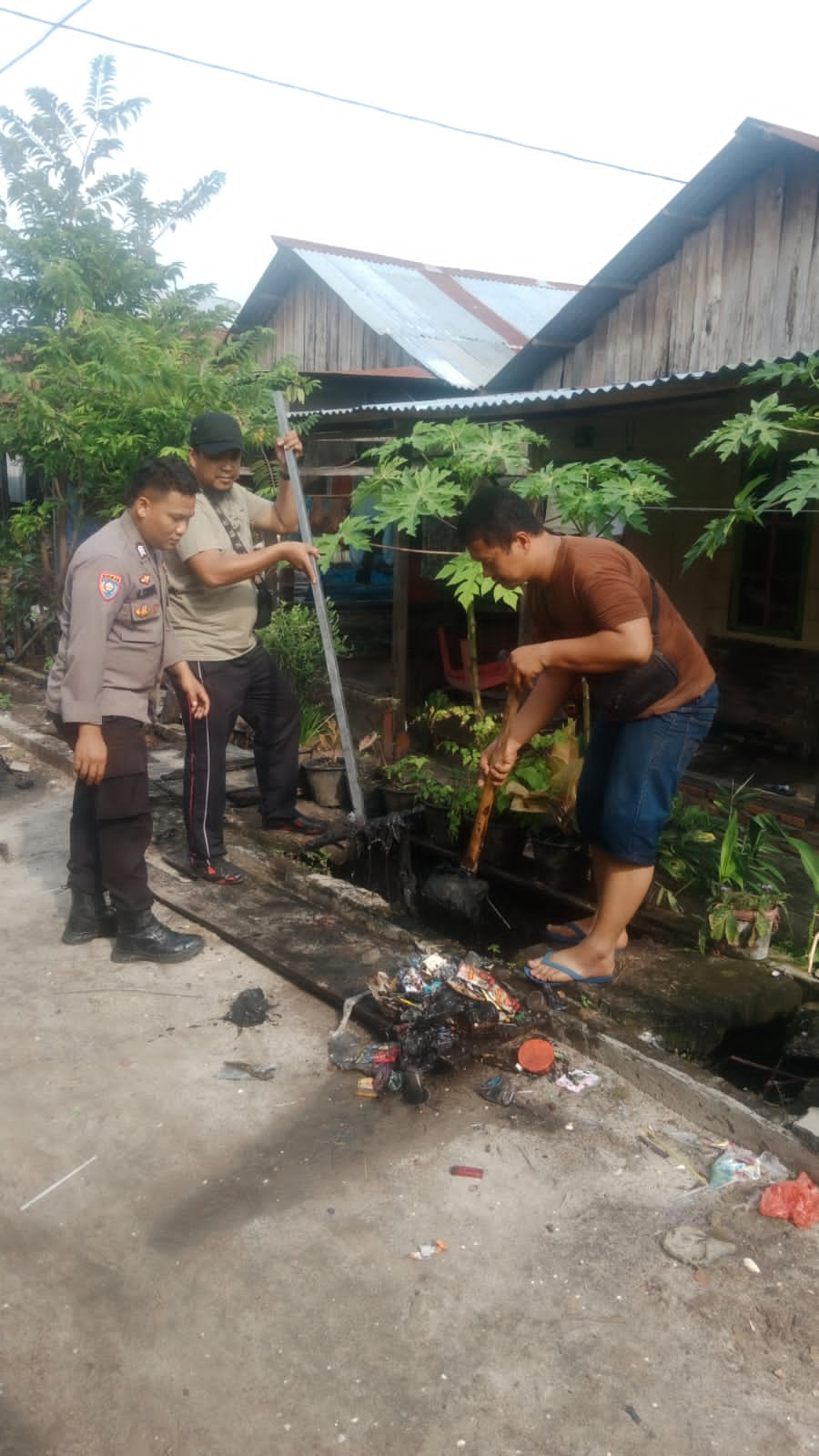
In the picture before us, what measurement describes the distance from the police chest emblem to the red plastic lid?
226 centimetres

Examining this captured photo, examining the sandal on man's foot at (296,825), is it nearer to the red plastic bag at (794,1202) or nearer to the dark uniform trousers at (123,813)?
the dark uniform trousers at (123,813)

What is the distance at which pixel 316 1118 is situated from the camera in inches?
121

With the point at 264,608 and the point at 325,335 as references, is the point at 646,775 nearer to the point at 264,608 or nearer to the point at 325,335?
the point at 264,608

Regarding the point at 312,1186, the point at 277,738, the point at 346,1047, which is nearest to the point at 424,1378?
the point at 312,1186

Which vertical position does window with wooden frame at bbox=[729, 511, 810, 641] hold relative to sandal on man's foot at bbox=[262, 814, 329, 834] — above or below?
above

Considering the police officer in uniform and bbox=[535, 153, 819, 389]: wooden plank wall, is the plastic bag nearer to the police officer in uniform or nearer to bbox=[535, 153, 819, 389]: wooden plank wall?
the police officer in uniform

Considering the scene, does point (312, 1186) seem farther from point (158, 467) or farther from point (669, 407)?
point (669, 407)

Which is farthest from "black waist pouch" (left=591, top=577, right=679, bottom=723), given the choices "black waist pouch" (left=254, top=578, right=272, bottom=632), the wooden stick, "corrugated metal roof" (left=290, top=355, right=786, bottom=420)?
"black waist pouch" (left=254, top=578, right=272, bottom=632)

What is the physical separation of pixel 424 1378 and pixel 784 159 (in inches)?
379

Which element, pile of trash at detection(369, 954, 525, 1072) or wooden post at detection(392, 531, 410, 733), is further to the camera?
wooden post at detection(392, 531, 410, 733)

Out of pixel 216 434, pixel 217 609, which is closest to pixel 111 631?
pixel 217 609

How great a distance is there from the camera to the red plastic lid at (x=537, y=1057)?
10.8 feet

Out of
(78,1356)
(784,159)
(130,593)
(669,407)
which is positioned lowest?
(78,1356)

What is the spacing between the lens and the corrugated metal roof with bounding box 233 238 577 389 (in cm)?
1373
